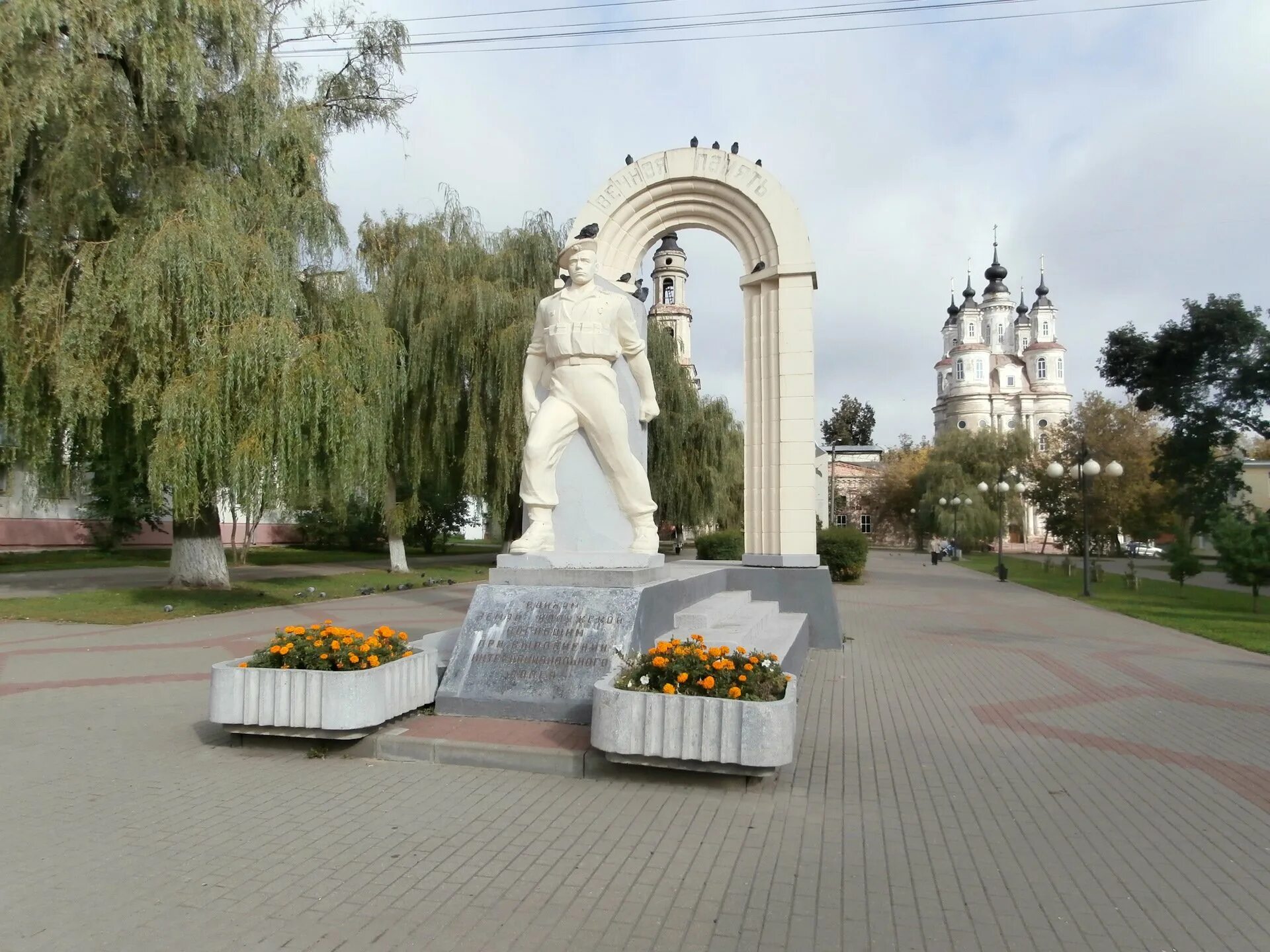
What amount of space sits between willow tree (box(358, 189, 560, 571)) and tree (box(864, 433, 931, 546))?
127ft

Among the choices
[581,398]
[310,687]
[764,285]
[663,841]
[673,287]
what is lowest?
[663,841]

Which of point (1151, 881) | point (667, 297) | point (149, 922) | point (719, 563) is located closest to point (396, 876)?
point (149, 922)

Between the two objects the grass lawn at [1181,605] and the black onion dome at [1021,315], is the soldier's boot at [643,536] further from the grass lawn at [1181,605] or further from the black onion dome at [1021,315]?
the black onion dome at [1021,315]

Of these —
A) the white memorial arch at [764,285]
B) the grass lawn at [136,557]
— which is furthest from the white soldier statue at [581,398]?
the grass lawn at [136,557]

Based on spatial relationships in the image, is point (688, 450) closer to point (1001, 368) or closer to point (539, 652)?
point (539, 652)

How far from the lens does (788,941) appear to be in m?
3.18

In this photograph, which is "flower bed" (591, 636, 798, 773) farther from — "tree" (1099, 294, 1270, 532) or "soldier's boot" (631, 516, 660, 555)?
"tree" (1099, 294, 1270, 532)

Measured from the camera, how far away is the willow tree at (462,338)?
19828mm

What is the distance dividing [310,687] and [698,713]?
94.9 inches

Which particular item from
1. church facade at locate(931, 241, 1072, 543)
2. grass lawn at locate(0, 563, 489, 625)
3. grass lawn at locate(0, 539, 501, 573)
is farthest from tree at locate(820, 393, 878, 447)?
grass lawn at locate(0, 563, 489, 625)

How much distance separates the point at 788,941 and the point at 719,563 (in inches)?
350

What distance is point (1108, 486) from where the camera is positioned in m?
35.1

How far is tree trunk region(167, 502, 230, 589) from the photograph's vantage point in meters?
15.9

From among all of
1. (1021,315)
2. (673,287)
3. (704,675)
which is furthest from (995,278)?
(704,675)
